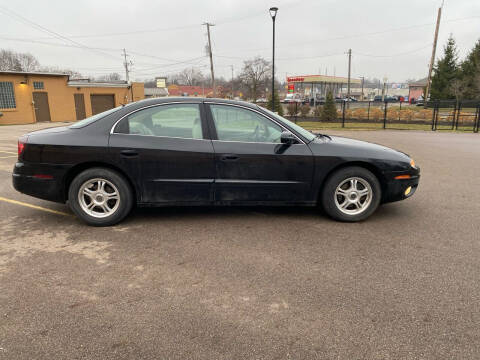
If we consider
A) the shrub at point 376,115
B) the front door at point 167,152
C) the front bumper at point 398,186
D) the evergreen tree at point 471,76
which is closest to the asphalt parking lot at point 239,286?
the front bumper at point 398,186

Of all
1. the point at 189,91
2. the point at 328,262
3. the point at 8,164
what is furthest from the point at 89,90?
the point at 189,91

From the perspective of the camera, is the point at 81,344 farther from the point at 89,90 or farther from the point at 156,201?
the point at 89,90

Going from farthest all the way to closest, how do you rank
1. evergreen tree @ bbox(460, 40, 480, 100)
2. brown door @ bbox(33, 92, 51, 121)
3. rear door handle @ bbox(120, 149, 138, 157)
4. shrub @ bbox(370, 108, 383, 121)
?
evergreen tree @ bbox(460, 40, 480, 100), shrub @ bbox(370, 108, 383, 121), brown door @ bbox(33, 92, 51, 121), rear door handle @ bbox(120, 149, 138, 157)

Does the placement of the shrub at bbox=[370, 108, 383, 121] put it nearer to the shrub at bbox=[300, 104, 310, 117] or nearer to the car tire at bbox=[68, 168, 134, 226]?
the shrub at bbox=[300, 104, 310, 117]

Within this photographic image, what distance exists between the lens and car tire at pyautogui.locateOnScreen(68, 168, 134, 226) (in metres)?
4.13

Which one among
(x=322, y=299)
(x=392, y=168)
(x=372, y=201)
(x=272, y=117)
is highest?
(x=272, y=117)

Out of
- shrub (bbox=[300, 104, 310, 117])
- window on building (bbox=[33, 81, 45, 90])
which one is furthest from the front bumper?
window on building (bbox=[33, 81, 45, 90])

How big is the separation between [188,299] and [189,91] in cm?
9801

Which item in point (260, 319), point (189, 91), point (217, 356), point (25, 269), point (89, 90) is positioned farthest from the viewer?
point (189, 91)

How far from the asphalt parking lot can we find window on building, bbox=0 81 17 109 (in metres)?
24.5

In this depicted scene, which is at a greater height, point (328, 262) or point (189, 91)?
point (189, 91)

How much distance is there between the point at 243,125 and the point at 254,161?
505 millimetres

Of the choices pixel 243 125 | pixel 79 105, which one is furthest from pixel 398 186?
pixel 79 105

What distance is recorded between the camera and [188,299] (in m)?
2.70
